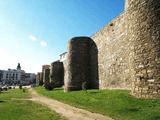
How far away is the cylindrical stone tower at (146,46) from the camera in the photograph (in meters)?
12.8

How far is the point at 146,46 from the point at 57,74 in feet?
112

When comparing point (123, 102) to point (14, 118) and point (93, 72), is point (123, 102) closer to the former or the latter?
point (14, 118)

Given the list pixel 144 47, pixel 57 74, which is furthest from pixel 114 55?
pixel 57 74

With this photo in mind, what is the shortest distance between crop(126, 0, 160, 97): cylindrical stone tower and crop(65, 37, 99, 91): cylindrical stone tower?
487 inches

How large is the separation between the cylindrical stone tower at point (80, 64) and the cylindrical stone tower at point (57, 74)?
59.7 feet

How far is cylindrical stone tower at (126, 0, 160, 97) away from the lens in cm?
1278

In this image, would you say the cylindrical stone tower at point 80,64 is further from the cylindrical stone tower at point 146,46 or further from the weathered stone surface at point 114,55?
the cylindrical stone tower at point 146,46

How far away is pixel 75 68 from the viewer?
27.2 metres

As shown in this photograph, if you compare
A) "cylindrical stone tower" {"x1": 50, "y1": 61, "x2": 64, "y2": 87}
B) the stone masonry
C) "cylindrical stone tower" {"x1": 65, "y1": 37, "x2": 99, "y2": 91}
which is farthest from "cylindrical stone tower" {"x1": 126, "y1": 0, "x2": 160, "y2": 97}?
Result: "cylindrical stone tower" {"x1": 50, "y1": 61, "x2": 64, "y2": 87}

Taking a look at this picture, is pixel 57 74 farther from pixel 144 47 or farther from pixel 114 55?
pixel 144 47

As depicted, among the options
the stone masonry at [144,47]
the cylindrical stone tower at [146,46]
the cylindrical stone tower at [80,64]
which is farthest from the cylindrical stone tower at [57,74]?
the cylindrical stone tower at [146,46]

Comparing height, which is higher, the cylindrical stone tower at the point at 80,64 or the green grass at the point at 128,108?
the cylindrical stone tower at the point at 80,64

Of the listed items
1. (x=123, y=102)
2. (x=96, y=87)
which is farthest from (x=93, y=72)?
(x=123, y=102)

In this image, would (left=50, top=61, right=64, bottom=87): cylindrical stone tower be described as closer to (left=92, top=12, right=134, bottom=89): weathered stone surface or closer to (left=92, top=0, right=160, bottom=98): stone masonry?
(left=92, top=12, right=134, bottom=89): weathered stone surface
